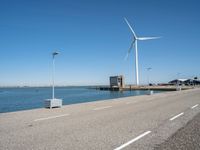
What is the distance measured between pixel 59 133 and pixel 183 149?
4.58m

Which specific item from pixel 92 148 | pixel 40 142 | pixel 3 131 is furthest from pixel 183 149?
pixel 3 131

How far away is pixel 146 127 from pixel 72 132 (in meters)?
3.14

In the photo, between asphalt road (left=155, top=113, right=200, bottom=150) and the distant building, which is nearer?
asphalt road (left=155, top=113, right=200, bottom=150)

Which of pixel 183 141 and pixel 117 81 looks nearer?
pixel 183 141

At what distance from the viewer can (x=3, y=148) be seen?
23.0ft

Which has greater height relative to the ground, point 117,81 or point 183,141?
point 117,81

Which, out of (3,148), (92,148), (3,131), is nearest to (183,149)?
(92,148)

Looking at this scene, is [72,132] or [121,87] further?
[121,87]

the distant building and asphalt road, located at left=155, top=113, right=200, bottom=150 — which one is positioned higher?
the distant building

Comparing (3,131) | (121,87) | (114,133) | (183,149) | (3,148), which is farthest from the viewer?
(121,87)

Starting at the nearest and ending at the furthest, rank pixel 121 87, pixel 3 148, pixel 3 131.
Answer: pixel 3 148 < pixel 3 131 < pixel 121 87

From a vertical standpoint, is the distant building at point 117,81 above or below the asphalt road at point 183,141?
above

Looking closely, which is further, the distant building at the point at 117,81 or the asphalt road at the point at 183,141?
the distant building at the point at 117,81

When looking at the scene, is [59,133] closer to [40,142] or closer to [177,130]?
[40,142]
